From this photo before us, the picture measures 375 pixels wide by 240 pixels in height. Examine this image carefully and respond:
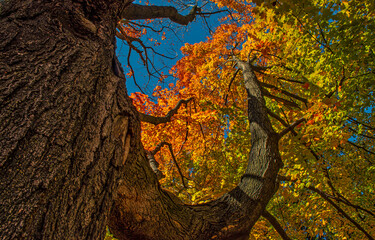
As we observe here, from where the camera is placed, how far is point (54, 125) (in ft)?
3.11

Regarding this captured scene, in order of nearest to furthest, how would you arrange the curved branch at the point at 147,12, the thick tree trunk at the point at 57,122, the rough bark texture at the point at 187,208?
1. the thick tree trunk at the point at 57,122
2. the rough bark texture at the point at 187,208
3. the curved branch at the point at 147,12

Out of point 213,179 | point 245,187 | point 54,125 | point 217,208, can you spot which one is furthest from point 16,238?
point 213,179

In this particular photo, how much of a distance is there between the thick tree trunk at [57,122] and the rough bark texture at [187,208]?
30 centimetres

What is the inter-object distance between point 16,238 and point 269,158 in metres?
2.32

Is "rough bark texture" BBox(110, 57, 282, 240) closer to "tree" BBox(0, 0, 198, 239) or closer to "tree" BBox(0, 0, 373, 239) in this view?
"tree" BBox(0, 0, 373, 239)

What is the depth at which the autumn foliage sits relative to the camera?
125 inches

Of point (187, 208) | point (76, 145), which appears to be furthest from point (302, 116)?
point (76, 145)

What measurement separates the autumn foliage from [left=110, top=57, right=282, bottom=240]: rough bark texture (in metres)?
0.81

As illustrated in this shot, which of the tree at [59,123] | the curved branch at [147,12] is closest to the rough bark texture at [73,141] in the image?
the tree at [59,123]

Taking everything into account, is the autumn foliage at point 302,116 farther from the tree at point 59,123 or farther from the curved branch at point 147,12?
the tree at point 59,123

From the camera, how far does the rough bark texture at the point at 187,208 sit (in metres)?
1.47

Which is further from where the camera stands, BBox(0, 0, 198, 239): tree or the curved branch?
the curved branch

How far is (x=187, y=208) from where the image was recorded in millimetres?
1865

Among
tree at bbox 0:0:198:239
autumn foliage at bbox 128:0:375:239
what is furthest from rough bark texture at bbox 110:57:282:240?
autumn foliage at bbox 128:0:375:239
